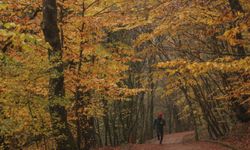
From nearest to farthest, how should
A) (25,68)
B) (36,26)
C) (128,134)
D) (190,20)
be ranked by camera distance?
1. (25,68)
2. (36,26)
3. (190,20)
4. (128,134)

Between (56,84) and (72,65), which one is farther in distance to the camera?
(72,65)

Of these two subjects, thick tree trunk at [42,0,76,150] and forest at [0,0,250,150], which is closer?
forest at [0,0,250,150]

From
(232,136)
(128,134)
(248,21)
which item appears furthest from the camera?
(128,134)

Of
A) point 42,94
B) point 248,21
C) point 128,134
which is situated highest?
point 248,21

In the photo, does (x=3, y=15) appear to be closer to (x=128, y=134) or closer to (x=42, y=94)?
(x=42, y=94)

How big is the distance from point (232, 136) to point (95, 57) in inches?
325

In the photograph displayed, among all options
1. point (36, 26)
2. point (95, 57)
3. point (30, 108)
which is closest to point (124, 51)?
point (95, 57)

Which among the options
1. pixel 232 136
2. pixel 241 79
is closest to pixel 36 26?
pixel 241 79

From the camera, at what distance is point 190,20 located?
1730 centimetres

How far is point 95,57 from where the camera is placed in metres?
18.2

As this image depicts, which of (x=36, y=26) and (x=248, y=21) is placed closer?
(x=248, y=21)

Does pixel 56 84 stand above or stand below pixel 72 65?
below

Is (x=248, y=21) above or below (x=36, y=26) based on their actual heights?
below

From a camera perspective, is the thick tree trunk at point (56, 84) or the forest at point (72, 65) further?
the thick tree trunk at point (56, 84)
